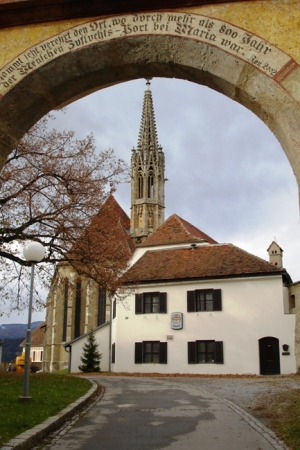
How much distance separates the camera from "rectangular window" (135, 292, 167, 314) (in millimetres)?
28047

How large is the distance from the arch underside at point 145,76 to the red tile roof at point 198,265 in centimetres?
2067

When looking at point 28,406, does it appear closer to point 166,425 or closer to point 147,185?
point 166,425

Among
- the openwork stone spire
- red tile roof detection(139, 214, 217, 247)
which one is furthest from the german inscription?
the openwork stone spire

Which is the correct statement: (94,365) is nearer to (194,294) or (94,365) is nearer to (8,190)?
(194,294)

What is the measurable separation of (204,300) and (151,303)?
126 inches

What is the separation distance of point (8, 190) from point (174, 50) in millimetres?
11959

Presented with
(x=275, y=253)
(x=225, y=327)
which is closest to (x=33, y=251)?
(x=225, y=327)

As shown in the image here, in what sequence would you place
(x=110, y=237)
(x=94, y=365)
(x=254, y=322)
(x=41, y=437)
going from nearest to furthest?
1. (x=41, y=437)
2. (x=110, y=237)
3. (x=254, y=322)
4. (x=94, y=365)

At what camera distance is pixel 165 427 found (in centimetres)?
884

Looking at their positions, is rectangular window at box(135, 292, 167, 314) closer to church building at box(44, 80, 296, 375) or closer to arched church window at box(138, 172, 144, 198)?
church building at box(44, 80, 296, 375)

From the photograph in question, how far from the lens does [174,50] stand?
5.15 meters

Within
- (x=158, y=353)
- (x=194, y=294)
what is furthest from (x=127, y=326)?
(x=194, y=294)

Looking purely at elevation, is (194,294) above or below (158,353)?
above

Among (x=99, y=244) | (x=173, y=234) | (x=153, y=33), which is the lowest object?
(x=153, y=33)
